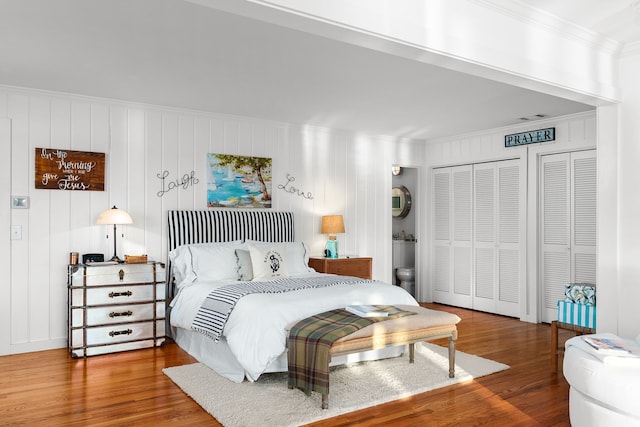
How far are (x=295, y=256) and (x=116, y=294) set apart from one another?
1919mm

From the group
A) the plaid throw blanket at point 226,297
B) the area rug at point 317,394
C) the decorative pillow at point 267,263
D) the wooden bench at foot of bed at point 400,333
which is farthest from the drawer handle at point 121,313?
the wooden bench at foot of bed at point 400,333

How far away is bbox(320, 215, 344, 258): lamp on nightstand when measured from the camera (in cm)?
652

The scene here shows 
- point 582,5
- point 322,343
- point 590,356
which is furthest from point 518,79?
point 322,343

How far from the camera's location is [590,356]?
2.91m

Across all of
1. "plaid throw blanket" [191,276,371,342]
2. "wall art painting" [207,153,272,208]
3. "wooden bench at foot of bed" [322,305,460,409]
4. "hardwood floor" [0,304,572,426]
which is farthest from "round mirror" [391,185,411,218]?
"wooden bench at foot of bed" [322,305,460,409]

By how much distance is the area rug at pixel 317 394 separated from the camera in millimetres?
3295

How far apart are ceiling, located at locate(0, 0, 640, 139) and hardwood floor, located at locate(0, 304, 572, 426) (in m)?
2.55

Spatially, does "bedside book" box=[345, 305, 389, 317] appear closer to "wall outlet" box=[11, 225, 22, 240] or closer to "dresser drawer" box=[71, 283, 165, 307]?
"dresser drawer" box=[71, 283, 165, 307]

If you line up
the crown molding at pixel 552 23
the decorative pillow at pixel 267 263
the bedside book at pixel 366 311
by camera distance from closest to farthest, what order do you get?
the crown molding at pixel 552 23
the bedside book at pixel 366 311
the decorative pillow at pixel 267 263

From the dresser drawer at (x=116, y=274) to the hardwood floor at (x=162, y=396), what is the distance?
2.31 feet

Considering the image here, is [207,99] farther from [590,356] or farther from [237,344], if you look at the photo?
[590,356]

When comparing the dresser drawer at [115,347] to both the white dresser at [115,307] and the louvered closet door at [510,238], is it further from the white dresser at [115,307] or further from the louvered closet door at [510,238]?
the louvered closet door at [510,238]

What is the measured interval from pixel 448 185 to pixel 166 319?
177 inches

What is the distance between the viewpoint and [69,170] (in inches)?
201
